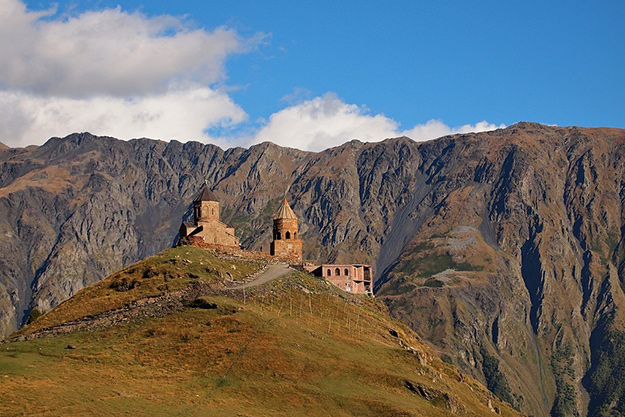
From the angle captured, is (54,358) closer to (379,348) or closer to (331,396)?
(331,396)

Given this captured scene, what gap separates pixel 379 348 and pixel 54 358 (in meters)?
37.0

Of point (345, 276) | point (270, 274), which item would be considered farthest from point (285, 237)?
point (270, 274)

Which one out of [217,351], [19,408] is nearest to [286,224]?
[217,351]

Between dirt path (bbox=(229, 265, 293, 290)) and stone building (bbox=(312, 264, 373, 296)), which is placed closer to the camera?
dirt path (bbox=(229, 265, 293, 290))

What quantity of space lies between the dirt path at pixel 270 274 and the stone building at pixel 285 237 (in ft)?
53.0

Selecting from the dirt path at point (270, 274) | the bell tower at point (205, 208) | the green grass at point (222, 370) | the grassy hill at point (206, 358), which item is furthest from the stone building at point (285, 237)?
the green grass at point (222, 370)

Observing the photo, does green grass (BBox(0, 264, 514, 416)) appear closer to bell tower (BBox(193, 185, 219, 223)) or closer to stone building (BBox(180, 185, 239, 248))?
stone building (BBox(180, 185, 239, 248))

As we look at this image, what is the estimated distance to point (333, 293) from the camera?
126062 mm

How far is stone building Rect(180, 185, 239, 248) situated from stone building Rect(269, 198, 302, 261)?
8.39m

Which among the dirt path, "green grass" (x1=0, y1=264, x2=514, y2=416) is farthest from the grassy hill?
the dirt path

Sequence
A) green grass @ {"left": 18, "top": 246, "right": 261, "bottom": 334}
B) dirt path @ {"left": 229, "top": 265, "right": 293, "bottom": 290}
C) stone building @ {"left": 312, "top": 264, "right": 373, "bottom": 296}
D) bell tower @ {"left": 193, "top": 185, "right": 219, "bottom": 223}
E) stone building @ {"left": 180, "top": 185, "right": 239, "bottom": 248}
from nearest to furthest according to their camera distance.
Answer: green grass @ {"left": 18, "top": 246, "right": 261, "bottom": 334}
dirt path @ {"left": 229, "top": 265, "right": 293, "bottom": 290}
stone building @ {"left": 180, "top": 185, "right": 239, "bottom": 248}
bell tower @ {"left": 193, "top": 185, "right": 219, "bottom": 223}
stone building @ {"left": 312, "top": 264, "right": 373, "bottom": 296}

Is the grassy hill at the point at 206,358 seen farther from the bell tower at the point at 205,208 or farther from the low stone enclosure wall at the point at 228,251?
the bell tower at the point at 205,208

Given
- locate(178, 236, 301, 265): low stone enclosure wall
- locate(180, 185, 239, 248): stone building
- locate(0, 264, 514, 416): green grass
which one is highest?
locate(180, 185, 239, 248): stone building

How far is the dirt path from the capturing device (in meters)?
110
